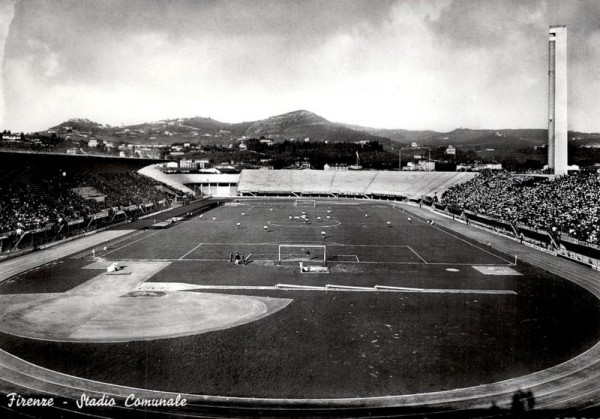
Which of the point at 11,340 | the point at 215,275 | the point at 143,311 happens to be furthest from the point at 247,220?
the point at 11,340

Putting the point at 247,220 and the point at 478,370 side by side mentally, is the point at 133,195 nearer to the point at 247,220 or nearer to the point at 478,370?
the point at 247,220

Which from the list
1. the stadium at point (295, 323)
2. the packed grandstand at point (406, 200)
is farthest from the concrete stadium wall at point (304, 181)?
the stadium at point (295, 323)

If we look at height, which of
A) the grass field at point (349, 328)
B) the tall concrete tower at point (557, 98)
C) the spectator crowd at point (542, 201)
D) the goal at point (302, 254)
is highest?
the tall concrete tower at point (557, 98)

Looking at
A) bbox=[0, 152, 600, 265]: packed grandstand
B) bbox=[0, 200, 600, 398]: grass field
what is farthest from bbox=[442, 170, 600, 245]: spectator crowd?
bbox=[0, 200, 600, 398]: grass field

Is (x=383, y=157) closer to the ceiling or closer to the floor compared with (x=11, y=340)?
closer to the ceiling

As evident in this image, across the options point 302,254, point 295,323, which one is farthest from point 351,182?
point 295,323

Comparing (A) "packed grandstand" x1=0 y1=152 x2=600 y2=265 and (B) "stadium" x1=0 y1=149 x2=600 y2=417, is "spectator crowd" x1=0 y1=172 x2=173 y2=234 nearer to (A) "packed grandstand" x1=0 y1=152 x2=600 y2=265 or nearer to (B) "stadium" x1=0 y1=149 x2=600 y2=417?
(A) "packed grandstand" x1=0 y1=152 x2=600 y2=265

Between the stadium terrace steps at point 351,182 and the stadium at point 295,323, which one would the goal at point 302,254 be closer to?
the stadium at point 295,323
